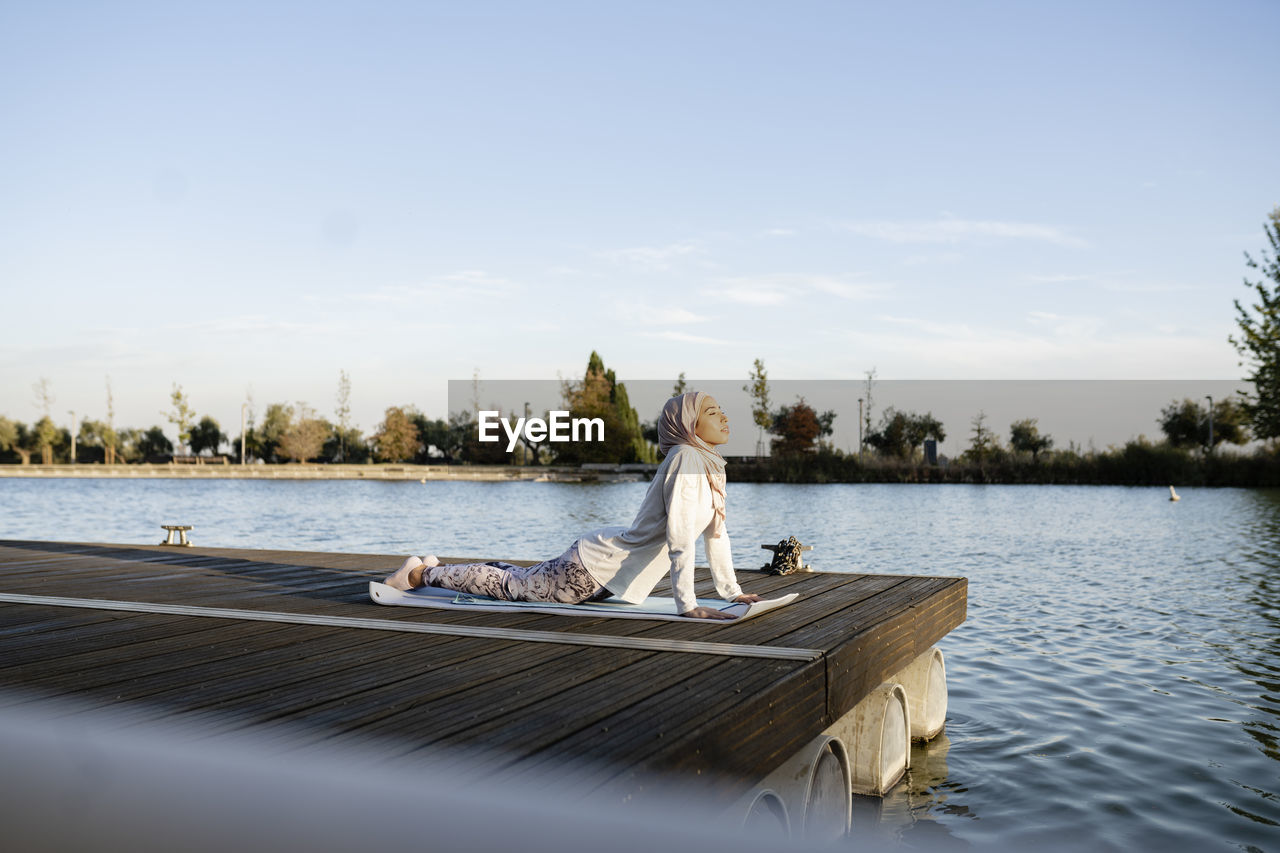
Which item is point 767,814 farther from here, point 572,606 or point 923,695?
point 923,695

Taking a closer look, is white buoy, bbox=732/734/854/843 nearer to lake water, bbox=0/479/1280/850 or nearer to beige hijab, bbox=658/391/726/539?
lake water, bbox=0/479/1280/850

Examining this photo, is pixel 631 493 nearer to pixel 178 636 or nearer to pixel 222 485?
pixel 222 485

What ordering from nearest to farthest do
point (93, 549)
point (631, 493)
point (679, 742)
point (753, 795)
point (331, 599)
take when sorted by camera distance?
point (679, 742) < point (753, 795) < point (331, 599) < point (93, 549) < point (631, 493)

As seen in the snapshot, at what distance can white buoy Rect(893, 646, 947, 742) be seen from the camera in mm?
6242

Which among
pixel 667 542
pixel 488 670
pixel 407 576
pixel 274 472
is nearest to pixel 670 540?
pixel 667 542

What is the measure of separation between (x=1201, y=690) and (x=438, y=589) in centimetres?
613

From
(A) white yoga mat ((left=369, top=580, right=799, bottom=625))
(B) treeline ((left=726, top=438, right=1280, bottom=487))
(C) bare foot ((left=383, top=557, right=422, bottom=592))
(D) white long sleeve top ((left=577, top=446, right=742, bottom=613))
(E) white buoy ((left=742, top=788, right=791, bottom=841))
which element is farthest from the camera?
(B) treeline ((left=726, top=438, right=1280, bottom=487))

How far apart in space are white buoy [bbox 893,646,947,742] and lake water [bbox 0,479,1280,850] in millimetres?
127

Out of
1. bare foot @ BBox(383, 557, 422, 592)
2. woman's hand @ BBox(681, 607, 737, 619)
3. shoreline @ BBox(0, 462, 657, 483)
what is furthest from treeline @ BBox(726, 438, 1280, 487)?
woman's hand @ BBox(681, 607, 737, 619)

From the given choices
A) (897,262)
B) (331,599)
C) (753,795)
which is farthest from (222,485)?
(753,795)

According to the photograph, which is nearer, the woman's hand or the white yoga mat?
the woman's hand

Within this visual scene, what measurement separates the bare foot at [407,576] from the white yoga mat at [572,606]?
0.06m

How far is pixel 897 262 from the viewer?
103ft

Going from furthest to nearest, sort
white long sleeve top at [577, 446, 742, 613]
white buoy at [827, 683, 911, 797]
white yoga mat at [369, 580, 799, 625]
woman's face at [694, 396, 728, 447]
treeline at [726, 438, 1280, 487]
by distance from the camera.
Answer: treeline at [726, 438, 1280, 487]
white buoy at [827, 683, 911, 797]
white yoga mat at [369, 580, 799, 625]
woman's face at [694, 396, 728, 447]
white long sleeve top at [577, 446, 742, 613]
